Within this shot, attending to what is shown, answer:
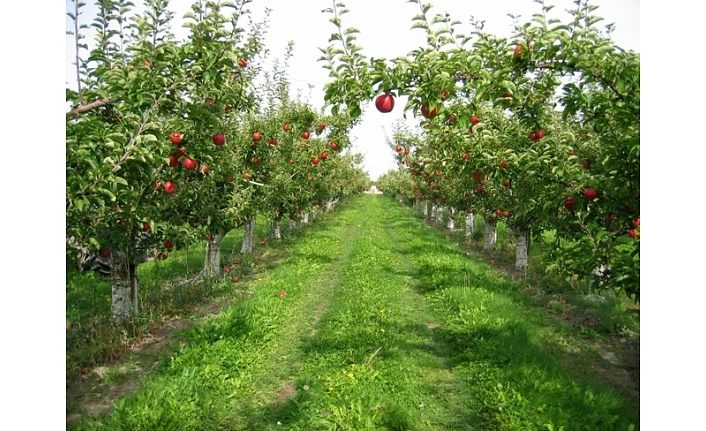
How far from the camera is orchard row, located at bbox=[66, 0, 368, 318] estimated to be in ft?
10.00

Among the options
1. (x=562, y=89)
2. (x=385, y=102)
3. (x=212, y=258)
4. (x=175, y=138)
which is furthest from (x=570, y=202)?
(x=212, y=258)

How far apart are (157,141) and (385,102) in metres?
1.55

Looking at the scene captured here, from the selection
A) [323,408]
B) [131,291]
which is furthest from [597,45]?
[131,291]

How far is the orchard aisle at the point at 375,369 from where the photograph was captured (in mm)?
4141

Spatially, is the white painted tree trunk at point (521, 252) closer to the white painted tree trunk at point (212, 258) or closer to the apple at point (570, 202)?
the white painted tree trunk at point (212, 258)

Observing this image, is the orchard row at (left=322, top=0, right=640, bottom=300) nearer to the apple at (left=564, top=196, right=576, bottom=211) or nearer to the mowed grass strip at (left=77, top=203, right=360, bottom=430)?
the apple at (left=564, top=196, right=576, bottom=211)

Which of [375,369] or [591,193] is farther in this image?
[375,369]

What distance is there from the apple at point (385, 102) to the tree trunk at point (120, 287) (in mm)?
4608

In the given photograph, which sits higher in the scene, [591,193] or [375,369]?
[591,193]

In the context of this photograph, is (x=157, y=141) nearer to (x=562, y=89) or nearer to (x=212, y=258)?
(x=562, y=89)

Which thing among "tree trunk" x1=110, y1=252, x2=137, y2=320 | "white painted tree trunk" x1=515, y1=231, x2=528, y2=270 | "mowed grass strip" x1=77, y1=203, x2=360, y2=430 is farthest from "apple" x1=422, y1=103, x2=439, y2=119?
"white painted tree trunk" x1=515, y1=231, x2=528, y2=270

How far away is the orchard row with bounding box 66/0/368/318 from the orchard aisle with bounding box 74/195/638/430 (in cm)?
148

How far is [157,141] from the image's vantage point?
130 inches

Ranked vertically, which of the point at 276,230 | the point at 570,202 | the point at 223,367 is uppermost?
the point at 570,202
